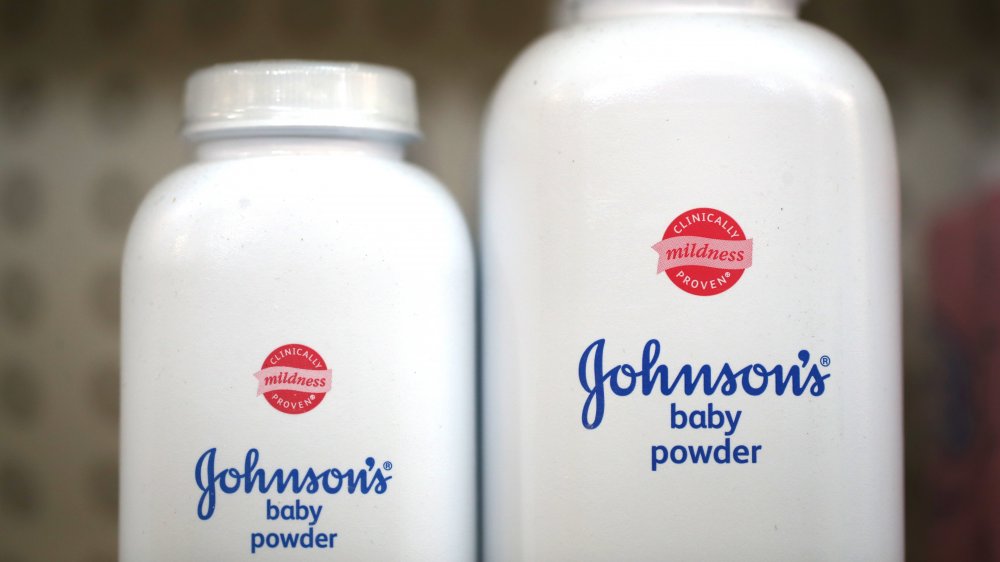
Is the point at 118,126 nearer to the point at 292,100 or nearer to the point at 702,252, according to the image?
the point at 292,100

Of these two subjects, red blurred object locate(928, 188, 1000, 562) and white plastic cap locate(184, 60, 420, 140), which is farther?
red blurred object locate(928, 188, 1000, 562)

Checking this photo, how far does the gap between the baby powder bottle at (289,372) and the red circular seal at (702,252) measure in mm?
119

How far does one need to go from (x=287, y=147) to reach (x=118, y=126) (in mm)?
212

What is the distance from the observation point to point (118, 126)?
75 cm

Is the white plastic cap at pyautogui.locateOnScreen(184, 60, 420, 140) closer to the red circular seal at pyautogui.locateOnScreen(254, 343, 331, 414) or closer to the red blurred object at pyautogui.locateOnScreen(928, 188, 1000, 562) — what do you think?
the red circular seal at pyautogui.locateOnScreen(254, 343, 331, 414)

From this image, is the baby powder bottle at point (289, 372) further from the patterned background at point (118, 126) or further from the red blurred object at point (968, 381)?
the red blurred object at point (968, 381)

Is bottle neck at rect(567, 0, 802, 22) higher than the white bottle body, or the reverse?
bottle neck at rect(567, 0, 802, 22)

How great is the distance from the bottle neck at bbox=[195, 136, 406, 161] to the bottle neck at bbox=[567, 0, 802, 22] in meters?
0.14

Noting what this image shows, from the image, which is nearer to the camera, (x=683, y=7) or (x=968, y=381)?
(x=683, y=7)

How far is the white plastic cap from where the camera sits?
59cm

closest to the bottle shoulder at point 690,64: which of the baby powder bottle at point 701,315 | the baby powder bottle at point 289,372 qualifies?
the baby powder bottle at point 701,315

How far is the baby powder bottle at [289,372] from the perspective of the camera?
0.57 metres

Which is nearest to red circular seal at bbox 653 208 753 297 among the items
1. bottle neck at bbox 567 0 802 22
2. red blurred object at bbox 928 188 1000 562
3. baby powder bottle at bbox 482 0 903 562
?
baby powder bottle at bbox 482 0 903 562

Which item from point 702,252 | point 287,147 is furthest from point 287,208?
point 702,252
